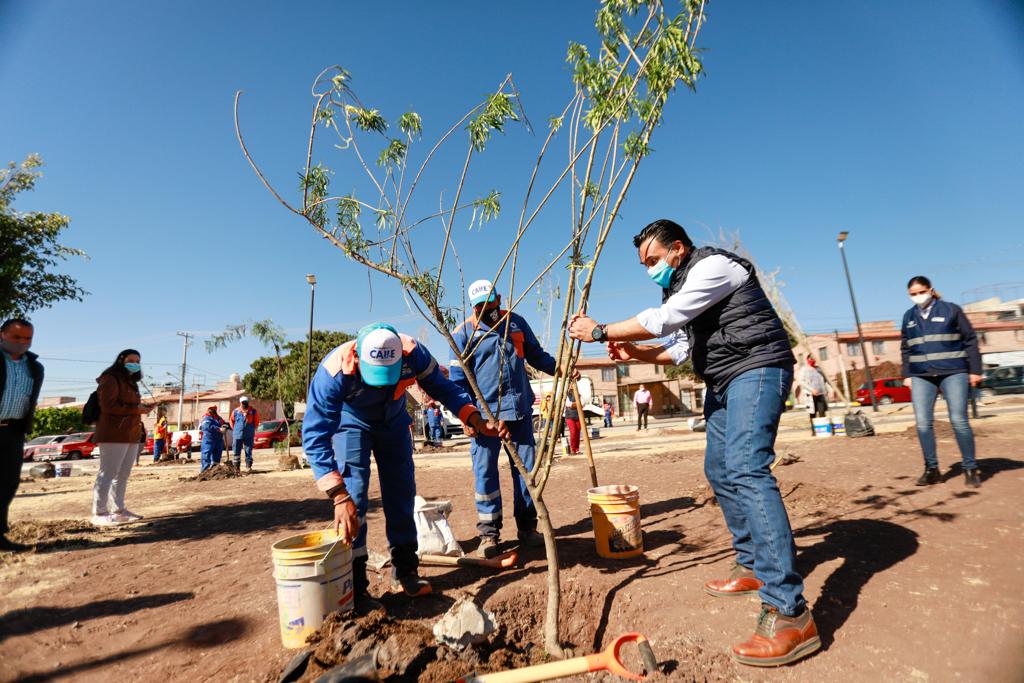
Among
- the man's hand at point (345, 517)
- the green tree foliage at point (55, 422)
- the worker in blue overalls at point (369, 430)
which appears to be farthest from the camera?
the green tree foliage at point (55, 422)

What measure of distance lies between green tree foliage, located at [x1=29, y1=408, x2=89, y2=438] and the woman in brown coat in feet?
120

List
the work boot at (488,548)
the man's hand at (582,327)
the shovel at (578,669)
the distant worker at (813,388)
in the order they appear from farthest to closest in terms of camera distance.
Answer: the distant worker at (813,388), the work boot at (488,548), the man's hand at (582,327), the shovel at (578,669)

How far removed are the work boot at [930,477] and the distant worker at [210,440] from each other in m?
12.0

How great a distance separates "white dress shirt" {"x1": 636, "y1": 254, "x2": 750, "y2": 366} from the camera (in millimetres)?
2238

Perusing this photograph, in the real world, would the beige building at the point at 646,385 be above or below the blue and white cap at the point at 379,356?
above

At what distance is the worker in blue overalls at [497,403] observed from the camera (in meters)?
3.57

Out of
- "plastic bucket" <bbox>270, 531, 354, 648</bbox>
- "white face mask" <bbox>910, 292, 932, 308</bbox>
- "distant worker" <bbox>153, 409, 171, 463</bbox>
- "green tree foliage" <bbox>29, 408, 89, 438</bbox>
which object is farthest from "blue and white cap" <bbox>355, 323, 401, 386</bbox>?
"green tree foliage" <bbox>29, 408, 89, 438</bbox>

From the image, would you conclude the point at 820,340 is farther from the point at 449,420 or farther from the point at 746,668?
the point at 746,668

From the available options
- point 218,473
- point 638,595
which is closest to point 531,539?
point 638,595

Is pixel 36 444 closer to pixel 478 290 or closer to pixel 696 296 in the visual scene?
pixel 478 290

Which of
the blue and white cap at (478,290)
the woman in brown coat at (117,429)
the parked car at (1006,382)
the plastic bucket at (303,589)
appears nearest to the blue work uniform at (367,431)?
the plastic bucket at (303,589)

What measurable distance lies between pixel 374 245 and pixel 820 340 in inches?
1998

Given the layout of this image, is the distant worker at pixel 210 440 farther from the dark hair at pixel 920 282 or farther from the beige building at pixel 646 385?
the beige building at pixel 646 385

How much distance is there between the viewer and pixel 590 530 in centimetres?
403
